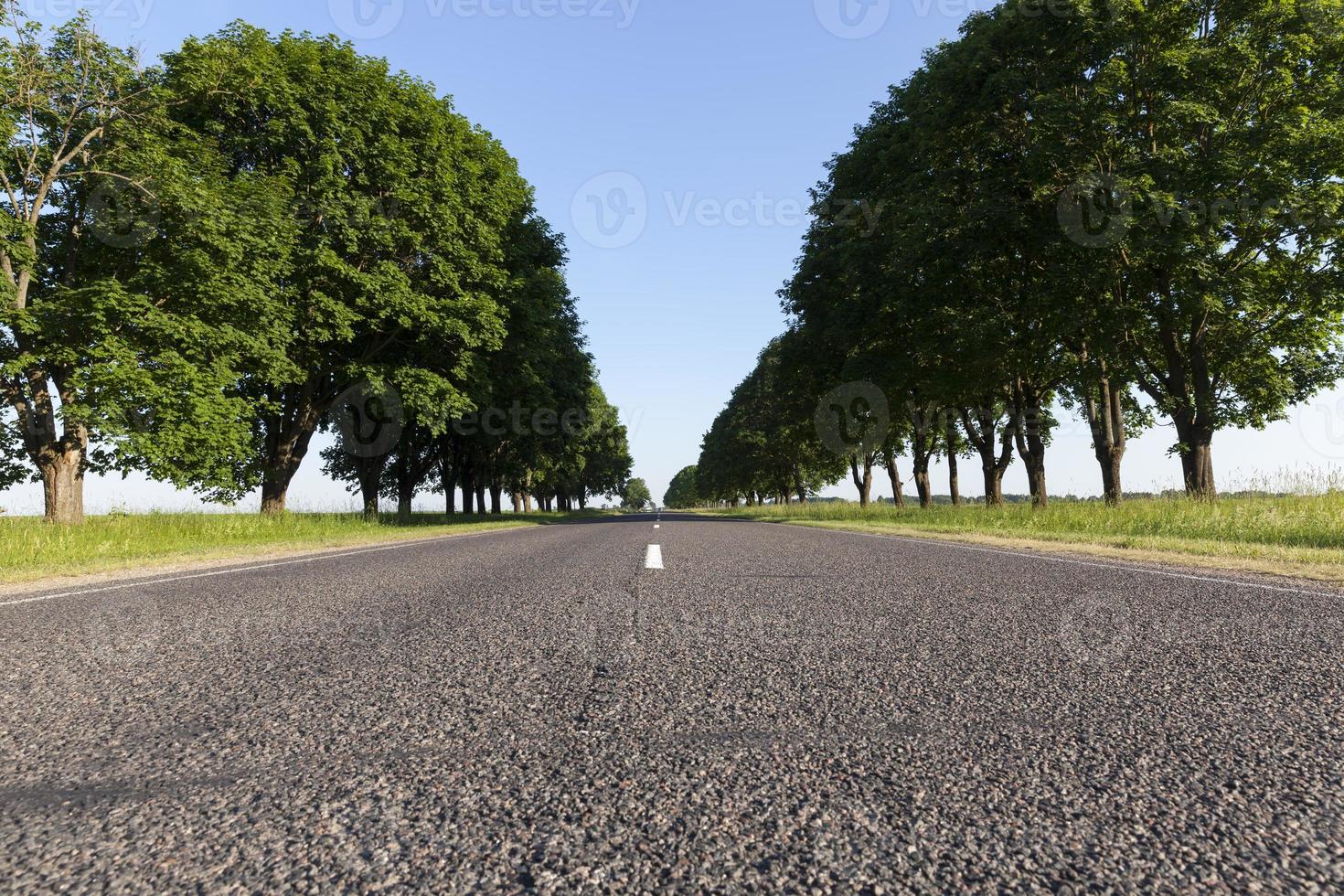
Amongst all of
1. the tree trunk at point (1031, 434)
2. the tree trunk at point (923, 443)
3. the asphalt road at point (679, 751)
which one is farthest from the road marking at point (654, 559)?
the tree trunk at point (923, 443)

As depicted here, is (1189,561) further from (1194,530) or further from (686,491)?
(686,491)

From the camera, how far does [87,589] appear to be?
20.8 ft

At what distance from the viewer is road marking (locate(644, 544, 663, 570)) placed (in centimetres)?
777

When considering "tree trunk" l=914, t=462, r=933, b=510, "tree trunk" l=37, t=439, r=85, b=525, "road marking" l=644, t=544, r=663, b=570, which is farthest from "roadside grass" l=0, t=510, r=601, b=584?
"tree trunk" l=914, t=462, r=933, b=510

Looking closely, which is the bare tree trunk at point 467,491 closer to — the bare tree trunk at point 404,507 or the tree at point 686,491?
the bare tree trunk at point 404,507

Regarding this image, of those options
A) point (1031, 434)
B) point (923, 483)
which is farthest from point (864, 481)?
point (1031, 434)

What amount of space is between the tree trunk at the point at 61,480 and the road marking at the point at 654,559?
12857 millimetres

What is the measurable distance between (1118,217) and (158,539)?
2000cm

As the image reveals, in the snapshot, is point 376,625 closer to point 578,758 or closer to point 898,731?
point 578,758

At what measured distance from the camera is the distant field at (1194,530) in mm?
8125

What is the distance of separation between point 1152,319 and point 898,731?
1910 centimetres

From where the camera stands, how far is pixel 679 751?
2.27 metres

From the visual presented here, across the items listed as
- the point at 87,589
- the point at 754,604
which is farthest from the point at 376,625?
the point at 87,589

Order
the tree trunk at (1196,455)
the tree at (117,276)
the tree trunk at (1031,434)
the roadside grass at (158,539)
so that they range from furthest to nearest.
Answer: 1. the tree trunk at (1031,434)
2. the tree trunk at (1196,455)
3. the tree at (117,276)
4. the roadside grass at (158,539)
